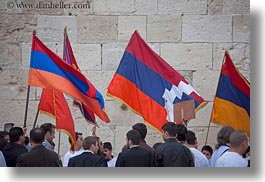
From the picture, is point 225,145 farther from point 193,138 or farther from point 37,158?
point 37,158

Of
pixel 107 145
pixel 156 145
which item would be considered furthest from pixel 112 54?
pixel 156 145

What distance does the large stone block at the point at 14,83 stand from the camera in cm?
852

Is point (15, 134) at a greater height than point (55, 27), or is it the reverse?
point (55, 27)

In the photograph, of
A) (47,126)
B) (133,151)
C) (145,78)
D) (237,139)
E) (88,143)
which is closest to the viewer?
(237,139)

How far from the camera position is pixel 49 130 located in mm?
8422

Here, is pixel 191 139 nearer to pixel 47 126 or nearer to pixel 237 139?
pixel 237 139

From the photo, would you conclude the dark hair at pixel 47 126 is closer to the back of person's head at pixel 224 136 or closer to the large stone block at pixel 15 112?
the large stone block at pixel 15 112

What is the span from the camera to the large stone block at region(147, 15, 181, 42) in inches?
341

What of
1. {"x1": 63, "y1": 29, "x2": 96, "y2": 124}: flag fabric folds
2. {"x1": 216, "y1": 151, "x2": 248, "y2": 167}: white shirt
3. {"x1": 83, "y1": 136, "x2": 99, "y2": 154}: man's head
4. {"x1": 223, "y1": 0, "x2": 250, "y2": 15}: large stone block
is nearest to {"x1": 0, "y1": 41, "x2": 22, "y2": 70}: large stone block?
{"x1": 63, "y1": 29, "x2": 96, "y2": 124}: flag fabric folds

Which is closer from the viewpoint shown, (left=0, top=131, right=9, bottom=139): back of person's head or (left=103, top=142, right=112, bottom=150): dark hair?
(left=0, top=131, right=9, bottom=139): back of person's head

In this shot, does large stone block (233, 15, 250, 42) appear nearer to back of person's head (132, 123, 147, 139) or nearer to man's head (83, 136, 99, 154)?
back of person's head (132, 123, 147, 139)

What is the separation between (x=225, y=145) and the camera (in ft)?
26.6

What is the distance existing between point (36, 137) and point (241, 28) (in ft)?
7.40

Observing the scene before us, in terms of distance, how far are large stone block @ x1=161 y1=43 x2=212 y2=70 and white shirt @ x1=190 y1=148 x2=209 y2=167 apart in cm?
91
